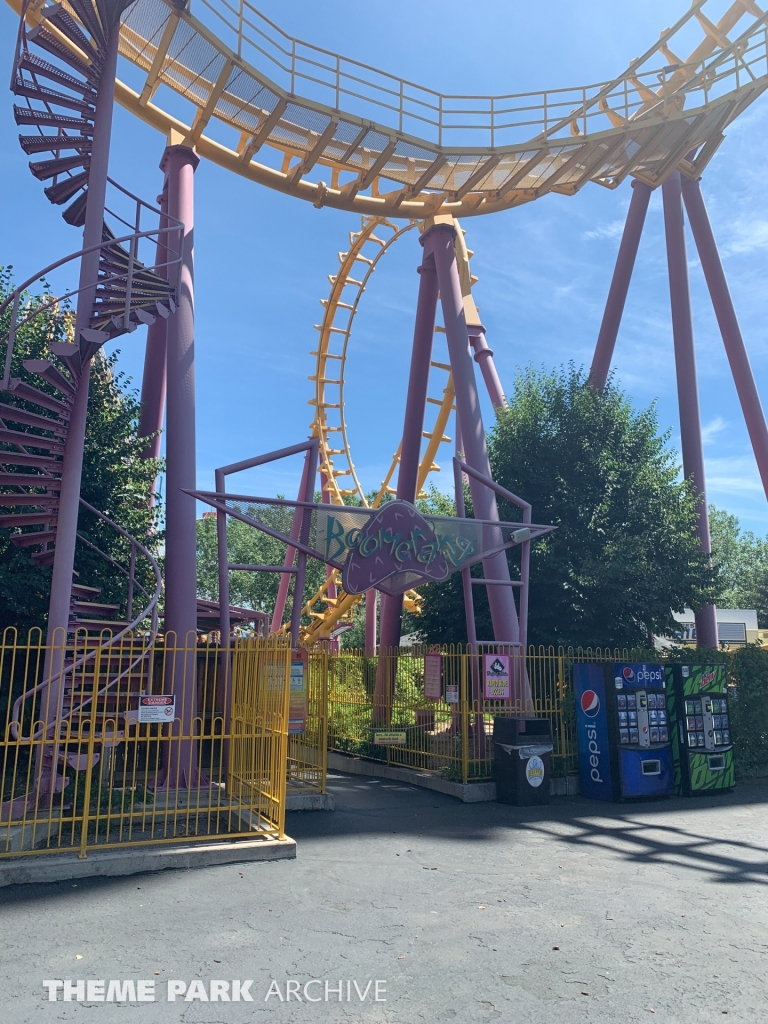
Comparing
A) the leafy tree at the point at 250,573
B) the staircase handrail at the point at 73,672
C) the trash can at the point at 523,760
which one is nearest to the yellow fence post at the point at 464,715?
the trash can at the point at 523,760

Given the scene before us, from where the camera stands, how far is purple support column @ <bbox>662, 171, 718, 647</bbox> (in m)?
18.5

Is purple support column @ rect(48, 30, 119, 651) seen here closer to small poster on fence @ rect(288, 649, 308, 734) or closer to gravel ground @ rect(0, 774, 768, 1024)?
small poster on fence @ rect(288, 649, 308, 734)

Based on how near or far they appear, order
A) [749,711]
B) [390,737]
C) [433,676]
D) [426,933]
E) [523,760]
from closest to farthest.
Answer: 1. [426,933]
2. [523,760]
3. [433,676]
4. [390,737]
5. [749,711]

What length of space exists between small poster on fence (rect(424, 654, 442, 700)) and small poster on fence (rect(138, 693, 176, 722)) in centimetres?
545

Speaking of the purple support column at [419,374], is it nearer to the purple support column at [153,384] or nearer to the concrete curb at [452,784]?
the concrete curb at [452,784]

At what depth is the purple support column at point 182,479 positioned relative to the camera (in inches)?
442

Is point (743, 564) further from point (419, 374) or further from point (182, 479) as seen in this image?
point (182, 479)

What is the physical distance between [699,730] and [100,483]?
1061 cm

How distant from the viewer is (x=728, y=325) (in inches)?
766

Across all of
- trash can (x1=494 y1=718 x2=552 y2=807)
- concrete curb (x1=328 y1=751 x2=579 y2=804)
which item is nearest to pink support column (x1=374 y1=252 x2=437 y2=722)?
concrete curb (x1=328 y1=751 x2=579 y2=804)

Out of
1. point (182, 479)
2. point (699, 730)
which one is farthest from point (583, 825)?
point (182, 479)

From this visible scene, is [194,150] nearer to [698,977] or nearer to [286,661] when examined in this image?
[286,661]

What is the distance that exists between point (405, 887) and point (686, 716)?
21.9ft

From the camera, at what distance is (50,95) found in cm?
1036
